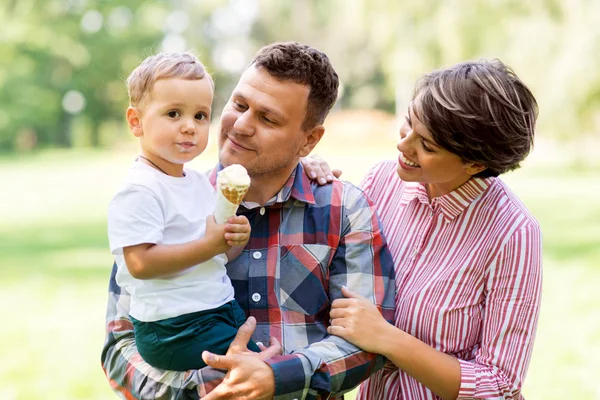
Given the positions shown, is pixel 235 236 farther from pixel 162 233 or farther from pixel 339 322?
pixel 339 322

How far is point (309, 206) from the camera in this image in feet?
Answer: 8.66

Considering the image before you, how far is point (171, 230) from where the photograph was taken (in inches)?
89.6

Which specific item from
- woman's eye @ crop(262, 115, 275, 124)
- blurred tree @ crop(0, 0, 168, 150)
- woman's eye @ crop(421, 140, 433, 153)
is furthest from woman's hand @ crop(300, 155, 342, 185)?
blurred tree @ crop(0, 0, 168, 150)

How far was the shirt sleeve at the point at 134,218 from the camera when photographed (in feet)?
7.09

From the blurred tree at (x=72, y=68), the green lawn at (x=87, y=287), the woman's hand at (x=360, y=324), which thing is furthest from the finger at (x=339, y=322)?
the blurred tree at (x=72, y=68)

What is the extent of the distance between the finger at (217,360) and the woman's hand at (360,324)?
380 millimetres

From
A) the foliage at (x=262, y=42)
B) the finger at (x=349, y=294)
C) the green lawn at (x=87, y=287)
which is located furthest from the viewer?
the foliage at (x=262, y=42)

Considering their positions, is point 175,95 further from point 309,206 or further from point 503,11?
point 503,11

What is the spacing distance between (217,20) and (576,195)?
26.9 metres

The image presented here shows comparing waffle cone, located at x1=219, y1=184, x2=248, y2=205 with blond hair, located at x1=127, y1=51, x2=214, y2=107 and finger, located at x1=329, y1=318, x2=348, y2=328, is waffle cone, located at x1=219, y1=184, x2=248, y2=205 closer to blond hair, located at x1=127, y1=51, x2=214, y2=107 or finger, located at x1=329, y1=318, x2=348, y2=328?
blond hair, located at x1=127, y1=51, x2=214, y2=107

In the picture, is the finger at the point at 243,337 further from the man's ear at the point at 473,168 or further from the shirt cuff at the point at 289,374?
the man's ear at the point at 473,168

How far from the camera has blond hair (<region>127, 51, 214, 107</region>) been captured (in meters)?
2.28

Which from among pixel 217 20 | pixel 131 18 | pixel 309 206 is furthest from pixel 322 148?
pixel 309 206

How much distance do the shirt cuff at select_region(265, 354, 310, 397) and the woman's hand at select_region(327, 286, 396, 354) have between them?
0.17m
